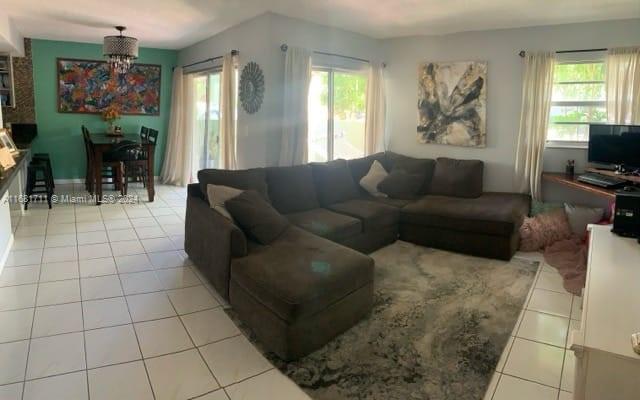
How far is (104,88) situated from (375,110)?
182 inches

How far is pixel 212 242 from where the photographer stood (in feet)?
10.3

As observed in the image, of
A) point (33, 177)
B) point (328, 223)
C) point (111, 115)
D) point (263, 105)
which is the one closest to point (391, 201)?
point (328, 223)

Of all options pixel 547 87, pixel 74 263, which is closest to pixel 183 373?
pixel 74 263

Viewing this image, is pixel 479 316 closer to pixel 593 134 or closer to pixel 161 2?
pixel 593 134

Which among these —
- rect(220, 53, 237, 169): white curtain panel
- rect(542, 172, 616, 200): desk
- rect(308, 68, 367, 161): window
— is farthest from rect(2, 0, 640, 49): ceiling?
rect(542, 172, 616, 200): desk

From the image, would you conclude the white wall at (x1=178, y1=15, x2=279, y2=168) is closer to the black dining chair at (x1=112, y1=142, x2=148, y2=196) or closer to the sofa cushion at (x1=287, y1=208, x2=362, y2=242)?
the sofa cushion at (x1=287, y1=208, x2=362, y2=242)

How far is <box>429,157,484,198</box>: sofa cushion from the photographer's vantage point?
16.2ft

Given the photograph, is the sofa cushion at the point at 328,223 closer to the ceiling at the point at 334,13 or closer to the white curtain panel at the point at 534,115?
the ceiling at the point at 334,13

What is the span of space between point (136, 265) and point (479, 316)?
110 inches

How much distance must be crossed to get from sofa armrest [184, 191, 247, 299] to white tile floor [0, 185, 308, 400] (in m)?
0.15

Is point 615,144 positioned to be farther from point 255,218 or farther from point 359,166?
point 255,218

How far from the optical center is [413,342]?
2.59m

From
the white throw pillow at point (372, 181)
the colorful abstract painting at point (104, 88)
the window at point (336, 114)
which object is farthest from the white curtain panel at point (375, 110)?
the colorful abstract painting at point (104, 88)

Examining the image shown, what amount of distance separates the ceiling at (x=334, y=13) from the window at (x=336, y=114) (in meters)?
0.64
